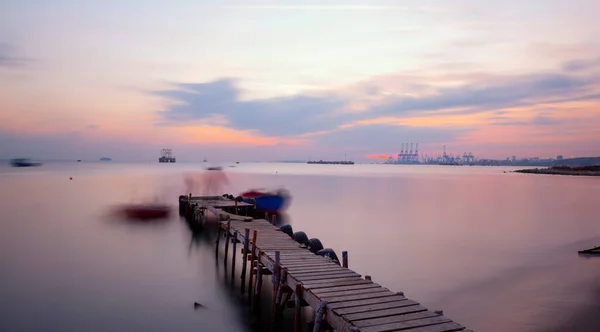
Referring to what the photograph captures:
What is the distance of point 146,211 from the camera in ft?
120

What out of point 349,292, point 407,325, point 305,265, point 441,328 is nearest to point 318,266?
point 305,265

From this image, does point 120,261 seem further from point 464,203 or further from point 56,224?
point 464,203

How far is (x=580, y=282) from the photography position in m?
15.3

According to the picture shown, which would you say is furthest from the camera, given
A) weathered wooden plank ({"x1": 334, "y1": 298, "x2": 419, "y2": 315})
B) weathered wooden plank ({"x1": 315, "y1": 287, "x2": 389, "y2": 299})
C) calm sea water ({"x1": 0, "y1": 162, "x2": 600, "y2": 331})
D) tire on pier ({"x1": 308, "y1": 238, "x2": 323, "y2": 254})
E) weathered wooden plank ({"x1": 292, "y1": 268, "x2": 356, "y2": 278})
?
tire on pier ({"x1": 308, "y1": 238, "x2": 323, "y2": 254})

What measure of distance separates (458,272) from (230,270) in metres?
9.24

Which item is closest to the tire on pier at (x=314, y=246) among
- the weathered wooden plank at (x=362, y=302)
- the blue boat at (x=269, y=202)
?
the weathered wooden plank at (x=362, y=302)

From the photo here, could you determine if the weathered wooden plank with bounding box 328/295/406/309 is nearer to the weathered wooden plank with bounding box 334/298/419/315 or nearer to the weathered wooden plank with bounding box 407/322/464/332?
the weathered wooden plank with bounding box 334/298/419/315

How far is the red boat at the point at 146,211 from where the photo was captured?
33.2 metres

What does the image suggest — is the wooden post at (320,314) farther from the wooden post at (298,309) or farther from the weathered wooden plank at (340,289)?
→ the wooden post at (298,309)

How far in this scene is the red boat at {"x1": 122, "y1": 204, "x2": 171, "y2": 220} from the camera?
33.2 m

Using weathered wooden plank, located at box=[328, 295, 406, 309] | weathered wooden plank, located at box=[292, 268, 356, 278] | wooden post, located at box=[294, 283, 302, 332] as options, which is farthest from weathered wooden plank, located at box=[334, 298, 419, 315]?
weathered wooden plank, located at box=[292, 268, 356, 278]

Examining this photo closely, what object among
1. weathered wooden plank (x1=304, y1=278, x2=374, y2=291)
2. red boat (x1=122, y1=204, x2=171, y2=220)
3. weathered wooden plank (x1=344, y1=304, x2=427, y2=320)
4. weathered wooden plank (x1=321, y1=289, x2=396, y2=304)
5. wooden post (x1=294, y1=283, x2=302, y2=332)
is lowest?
red boat (x1=122, y1=204, x2=171, y2=220)

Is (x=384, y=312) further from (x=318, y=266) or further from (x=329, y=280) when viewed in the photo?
(x=318, y=266)

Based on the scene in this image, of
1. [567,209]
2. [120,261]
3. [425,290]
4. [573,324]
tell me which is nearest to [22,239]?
[120,261]
